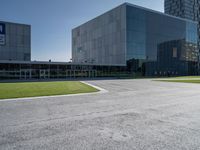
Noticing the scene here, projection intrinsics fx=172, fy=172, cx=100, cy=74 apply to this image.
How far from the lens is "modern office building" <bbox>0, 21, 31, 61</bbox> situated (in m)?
45.8

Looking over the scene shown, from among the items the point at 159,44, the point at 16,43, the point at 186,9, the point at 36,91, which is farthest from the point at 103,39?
the point at 186,9

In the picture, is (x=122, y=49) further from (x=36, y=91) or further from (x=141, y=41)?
(x=36, y=91)

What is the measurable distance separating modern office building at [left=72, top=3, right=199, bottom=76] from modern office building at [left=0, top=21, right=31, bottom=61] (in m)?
19.2

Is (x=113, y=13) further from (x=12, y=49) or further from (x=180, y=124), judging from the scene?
(x=180, y=124)

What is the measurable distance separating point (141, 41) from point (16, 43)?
36.1 m

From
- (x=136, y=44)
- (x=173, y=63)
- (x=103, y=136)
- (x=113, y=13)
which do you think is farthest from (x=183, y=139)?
(x=173, y=63)

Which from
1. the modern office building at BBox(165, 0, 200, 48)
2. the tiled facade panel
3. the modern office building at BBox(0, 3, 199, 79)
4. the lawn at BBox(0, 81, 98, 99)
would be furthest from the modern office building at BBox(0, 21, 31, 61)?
the modern office building at BBox(165, 0, 200, 48)

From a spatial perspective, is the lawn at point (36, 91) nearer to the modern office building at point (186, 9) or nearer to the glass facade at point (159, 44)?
the glass facade at point (159, 44)

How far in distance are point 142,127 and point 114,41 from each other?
5053cm

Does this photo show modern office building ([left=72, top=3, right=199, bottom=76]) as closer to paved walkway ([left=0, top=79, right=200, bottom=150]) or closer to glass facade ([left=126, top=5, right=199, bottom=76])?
glass facade ([left=126, top=5, right=199, bottom=76])

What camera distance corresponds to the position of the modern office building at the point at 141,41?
Answer: 167 feet

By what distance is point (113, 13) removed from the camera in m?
54.9

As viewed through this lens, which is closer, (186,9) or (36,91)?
(36,91)

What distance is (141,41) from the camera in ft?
173
